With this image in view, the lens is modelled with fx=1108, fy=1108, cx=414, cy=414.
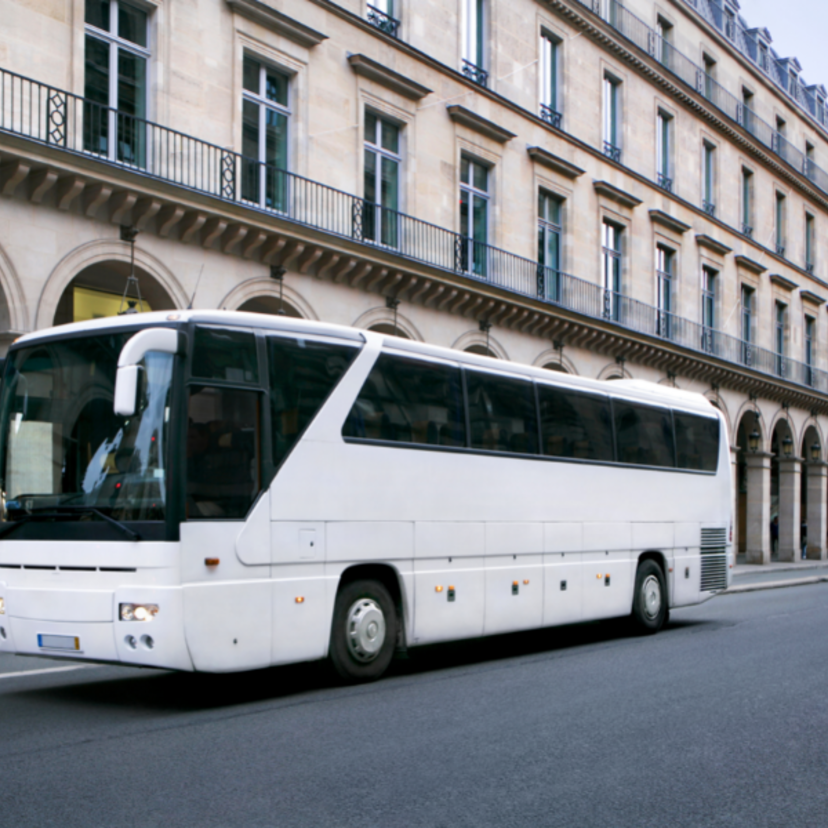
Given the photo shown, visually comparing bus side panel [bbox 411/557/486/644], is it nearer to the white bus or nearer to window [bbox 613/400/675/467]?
the white bus

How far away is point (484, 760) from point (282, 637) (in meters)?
2.76

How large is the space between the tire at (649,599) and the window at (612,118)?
18.9 meters

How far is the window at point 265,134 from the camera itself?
1966 centimetres

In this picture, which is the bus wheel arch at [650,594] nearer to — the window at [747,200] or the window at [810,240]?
the window at [747,200]

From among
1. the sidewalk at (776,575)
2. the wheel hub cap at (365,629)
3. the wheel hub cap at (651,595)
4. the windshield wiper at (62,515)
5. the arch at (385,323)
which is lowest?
the sidewalk at (776,575)

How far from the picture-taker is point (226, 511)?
831 centimetres

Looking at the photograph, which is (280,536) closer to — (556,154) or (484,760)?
(484,760)

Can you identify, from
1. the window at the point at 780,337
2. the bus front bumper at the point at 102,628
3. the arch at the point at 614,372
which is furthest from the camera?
the window at the point at 780,337

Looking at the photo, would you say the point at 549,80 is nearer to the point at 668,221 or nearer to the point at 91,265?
the point at 668,221

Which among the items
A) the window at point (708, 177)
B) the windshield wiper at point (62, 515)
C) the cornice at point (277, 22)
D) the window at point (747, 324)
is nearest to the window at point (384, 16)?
the cornice at point (277, 22)

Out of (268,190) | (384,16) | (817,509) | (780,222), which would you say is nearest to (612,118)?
(384,16)

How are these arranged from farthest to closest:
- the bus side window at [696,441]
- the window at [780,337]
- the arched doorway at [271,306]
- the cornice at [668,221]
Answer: the window at [780,337] → the cornice at [668,221] → the arched doorway at [271,306] → the bus side window at [696,441]

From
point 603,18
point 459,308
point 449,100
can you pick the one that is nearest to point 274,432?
point 459,308

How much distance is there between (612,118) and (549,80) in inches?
146
